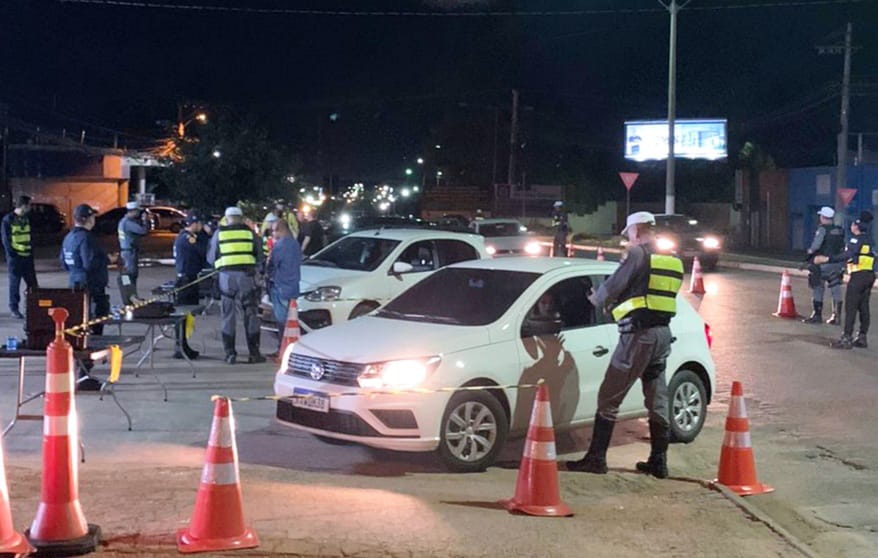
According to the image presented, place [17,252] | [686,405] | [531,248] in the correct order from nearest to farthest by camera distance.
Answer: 1. [686,405]
2. [17,252]
3. [531,248]

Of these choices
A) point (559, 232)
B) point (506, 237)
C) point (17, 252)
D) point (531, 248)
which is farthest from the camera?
point (559, 232)

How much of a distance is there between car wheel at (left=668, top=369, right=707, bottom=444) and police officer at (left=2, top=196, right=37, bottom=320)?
10584mm

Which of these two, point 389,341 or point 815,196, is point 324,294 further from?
point 815,196

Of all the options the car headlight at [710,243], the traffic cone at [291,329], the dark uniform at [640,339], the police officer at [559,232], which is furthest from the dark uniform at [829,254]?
the car headlight at [710,243]

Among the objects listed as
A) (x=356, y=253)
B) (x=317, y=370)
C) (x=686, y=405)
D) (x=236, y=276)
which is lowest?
(x=686, y=405)

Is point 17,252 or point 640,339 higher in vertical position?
point 17,252

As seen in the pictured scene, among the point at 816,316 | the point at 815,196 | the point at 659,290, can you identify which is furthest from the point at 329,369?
the point at 815,196

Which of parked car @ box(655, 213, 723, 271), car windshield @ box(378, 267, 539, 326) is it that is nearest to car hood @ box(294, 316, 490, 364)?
car windshield @ box(378, 267, 539, 326)

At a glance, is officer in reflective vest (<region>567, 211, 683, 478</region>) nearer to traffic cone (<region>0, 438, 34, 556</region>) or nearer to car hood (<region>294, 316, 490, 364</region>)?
car hood (<region>294, 316, 490, 364</region>)

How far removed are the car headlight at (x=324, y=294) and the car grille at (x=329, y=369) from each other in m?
5.15

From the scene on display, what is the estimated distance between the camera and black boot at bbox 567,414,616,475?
306 inches

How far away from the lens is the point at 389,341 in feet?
25.8

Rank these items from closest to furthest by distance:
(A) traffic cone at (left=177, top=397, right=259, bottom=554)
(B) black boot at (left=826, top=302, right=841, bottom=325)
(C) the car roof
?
(A) traffic cone at (left=177, top=397, right=259, bottom=554)
(C) the car roof
(B) black boot at (left=826, top=302, right=841, bottom=325)

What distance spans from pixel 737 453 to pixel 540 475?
173 cm
